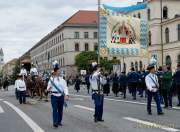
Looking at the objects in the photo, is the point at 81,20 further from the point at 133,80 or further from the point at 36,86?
the point at 36,86

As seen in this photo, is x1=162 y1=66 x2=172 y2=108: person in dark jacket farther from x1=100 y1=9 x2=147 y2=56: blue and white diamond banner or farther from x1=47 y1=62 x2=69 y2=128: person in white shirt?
x1=47 y1=62 x2=69 y2=128: person in white shirt

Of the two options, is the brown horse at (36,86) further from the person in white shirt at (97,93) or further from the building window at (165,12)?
A: the building window at (165,12)

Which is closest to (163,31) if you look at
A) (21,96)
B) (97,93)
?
(21,96)

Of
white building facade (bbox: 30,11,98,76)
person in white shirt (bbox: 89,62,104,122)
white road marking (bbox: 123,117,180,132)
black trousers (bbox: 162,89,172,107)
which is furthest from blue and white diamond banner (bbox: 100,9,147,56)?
white building facade (bbox: 30,11,98,76)

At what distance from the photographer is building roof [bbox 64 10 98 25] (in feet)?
400

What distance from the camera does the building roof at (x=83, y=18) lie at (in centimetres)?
12206

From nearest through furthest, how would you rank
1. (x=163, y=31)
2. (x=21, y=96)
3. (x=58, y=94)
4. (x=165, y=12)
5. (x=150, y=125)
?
(x=150, y=125)
(x=58, y=94)
(x=21, y=96)
(x=163, y=31)
(x=165, y=12)

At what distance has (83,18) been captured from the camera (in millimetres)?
124875

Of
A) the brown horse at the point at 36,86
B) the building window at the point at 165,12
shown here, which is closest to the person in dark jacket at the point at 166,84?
the brown horse at the point at 36,86

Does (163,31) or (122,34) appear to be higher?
(163,31)

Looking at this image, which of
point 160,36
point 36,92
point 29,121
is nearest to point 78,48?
point 160,36

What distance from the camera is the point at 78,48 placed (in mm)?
123188

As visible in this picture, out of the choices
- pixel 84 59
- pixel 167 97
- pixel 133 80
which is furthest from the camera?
pixel 84 59

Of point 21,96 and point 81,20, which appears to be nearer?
point 21,96
